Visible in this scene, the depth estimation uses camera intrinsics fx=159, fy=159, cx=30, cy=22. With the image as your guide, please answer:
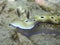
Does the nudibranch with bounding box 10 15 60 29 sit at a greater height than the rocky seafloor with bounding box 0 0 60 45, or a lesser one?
greater

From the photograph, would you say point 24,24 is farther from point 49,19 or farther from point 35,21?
point 49,19

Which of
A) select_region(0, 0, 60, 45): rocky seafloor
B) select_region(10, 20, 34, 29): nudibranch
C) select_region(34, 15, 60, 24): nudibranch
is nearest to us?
select_region(0, 0, 60, 45): rocky seafloor

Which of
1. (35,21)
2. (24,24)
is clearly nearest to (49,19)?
(35,21)

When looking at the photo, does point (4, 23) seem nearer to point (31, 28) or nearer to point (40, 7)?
point (31, 28)

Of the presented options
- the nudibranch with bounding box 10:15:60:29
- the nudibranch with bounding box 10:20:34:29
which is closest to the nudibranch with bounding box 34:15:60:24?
the nudibranch with bounding box 10:15:60:29

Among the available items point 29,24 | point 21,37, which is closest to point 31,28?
point 29,24

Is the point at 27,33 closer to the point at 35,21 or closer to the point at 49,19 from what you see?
the point at 35,21

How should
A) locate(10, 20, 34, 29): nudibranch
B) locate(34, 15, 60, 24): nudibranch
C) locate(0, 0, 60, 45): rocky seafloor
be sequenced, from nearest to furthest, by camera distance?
locate(0, 0, 60, 45): rocky seafloor < locate(10, 20, 34, 29): nudibranch < locate(34, 15, 60, 24): nudibranch

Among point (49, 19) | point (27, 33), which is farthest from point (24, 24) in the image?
point (49, 19)

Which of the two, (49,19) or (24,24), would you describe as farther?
(49,19)

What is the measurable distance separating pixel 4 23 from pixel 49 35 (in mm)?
761

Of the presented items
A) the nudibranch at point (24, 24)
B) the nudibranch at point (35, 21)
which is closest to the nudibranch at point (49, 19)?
the nudibranch at point (35, 21)

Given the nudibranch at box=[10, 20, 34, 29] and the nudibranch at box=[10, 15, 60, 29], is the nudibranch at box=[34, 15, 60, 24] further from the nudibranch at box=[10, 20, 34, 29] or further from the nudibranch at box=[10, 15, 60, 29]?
the nudibranch at box=[10, 20, 34, 29]

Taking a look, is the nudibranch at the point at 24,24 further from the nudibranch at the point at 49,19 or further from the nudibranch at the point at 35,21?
the nudibranch at the point at 49,19
